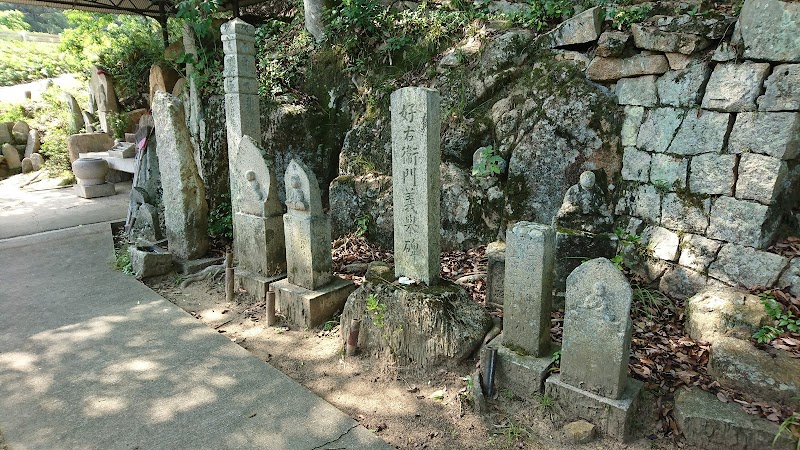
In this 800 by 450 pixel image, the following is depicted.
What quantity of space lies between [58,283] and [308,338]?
10.1 feet

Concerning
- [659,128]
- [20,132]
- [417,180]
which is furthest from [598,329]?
[20,132]

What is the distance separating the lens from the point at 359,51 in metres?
6.73

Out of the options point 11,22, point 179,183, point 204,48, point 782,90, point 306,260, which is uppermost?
point 11,22

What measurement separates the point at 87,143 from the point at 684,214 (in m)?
12.7

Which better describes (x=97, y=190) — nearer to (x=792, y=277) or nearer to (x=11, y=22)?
(x=792, y=277)

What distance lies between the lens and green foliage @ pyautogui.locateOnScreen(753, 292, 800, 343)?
3193mm

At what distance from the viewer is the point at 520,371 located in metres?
3.13

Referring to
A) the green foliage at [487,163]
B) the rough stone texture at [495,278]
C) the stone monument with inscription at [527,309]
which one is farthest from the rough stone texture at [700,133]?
the stone monument with inscription at [527,309]

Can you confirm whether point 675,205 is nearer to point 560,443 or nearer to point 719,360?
point 719,360

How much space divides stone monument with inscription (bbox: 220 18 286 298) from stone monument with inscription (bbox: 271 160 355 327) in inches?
16.3

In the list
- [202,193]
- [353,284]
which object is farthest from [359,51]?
[353,284]

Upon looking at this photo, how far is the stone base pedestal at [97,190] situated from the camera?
9.39 m

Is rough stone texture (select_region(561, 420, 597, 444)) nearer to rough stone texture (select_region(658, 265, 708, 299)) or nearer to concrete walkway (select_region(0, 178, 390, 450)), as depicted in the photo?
concrete walkway (select_region(0, 178, 390, 450))

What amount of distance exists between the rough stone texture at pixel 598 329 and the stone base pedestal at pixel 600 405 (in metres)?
0.05
